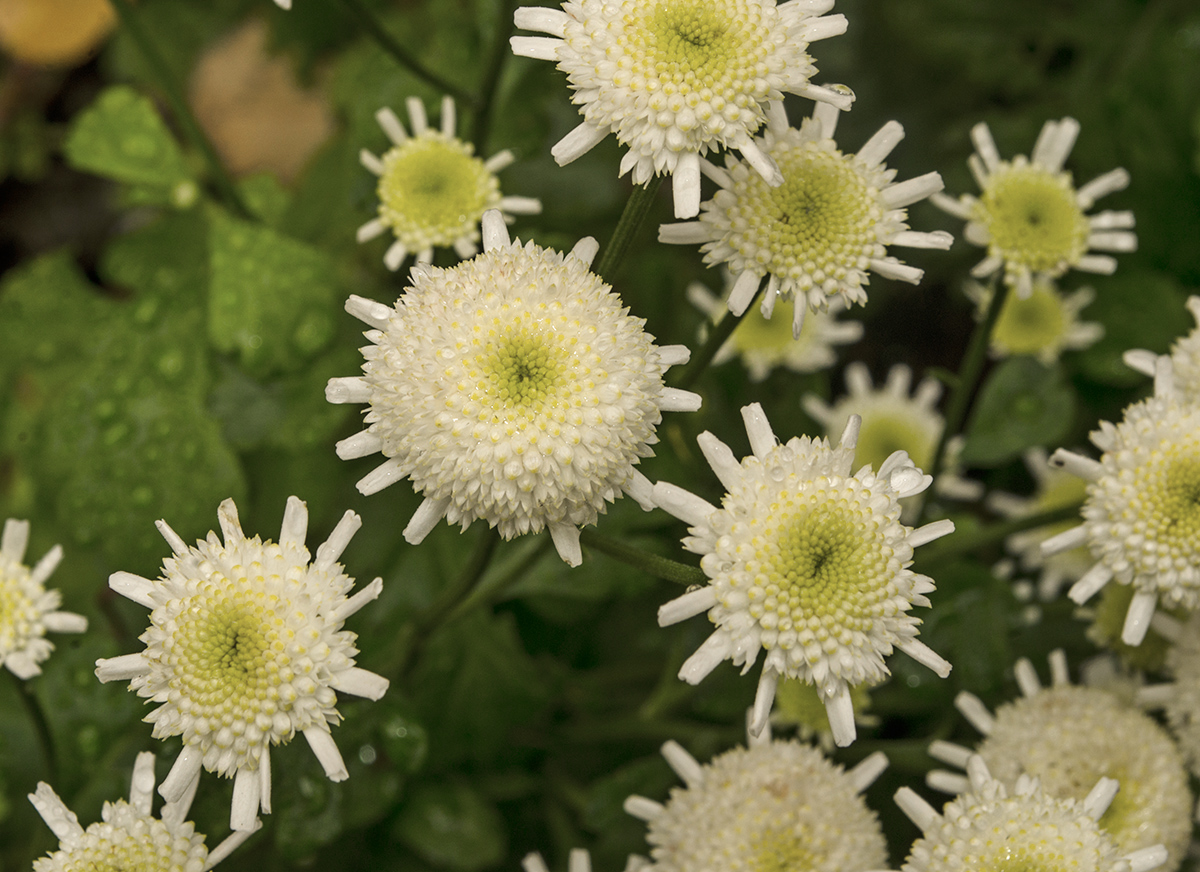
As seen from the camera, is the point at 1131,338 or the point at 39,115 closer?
→ the point at 1131,338

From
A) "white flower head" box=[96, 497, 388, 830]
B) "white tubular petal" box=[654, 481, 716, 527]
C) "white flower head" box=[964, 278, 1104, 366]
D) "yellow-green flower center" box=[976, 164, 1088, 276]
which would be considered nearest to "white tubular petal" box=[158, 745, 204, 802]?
"white flower head" box=[96, 497, 388, 830]

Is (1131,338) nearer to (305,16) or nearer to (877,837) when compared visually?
(877,837)

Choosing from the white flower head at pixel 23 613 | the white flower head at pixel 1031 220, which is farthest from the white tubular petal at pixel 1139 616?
the white flower head at pixel 23 613

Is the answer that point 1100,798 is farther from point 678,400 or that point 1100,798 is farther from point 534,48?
point 534,48

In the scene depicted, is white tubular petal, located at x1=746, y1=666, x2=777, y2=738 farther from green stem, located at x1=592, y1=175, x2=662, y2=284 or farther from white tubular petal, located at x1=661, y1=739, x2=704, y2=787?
green stem, located at x1=592, y1=175, x2=662, y2=284

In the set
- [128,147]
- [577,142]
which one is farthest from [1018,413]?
[128,147]

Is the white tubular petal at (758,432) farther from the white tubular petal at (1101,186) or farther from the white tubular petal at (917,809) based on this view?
the white tubular petal at (1101,186)

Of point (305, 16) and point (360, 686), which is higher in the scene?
point (305, 16)

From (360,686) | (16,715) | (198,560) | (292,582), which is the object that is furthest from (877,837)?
(16,715)
